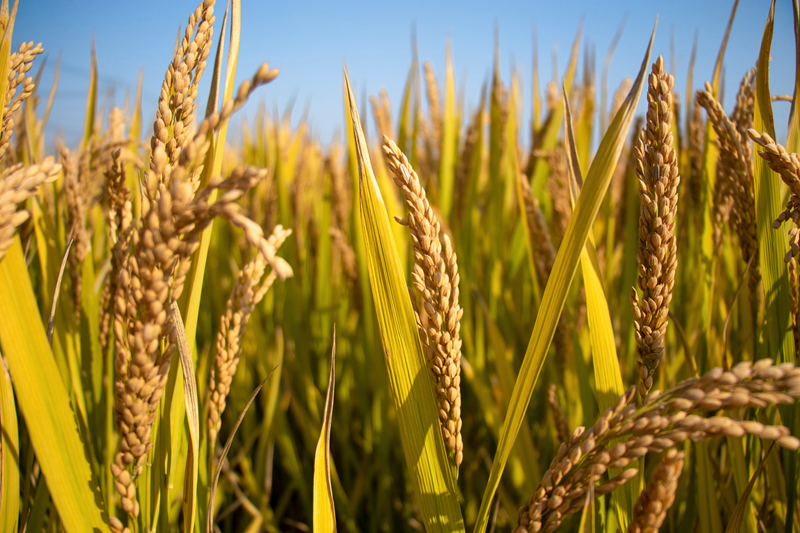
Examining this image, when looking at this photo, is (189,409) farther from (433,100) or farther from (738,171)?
(433,100)

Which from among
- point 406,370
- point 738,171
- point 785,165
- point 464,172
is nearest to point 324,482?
point 406,370

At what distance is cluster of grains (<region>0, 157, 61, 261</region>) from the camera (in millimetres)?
258

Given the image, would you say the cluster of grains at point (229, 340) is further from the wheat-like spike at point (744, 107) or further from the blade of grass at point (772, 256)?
the wheat-like spike at point (744, 107)

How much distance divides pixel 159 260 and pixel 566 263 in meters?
0.32

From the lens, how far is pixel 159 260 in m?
0.27

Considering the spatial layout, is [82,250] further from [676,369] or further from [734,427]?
[676,369]

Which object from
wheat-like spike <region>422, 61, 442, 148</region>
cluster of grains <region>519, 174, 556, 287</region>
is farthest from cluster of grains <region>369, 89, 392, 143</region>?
cluster of grains <region>519, 174, 556, 287</region>

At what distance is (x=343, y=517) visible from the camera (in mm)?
964

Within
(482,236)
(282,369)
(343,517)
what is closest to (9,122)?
(282,369)

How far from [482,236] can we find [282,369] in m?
0.74

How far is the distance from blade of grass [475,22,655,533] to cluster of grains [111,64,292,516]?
0.78 ft

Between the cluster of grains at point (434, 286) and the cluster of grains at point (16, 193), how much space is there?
25cm

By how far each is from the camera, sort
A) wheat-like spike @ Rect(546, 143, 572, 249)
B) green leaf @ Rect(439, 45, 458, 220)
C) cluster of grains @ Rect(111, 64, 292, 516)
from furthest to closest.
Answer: green leaf @ Rect(439, 45, 458, 220) < wheat-like spike @ Rect(546, 143, 572, 249) < cluster of grains @ Rect(111, 64, 292, 516)

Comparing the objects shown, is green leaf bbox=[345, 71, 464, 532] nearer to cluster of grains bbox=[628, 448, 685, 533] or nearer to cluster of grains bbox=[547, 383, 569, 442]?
cluster of grains bbox=[628, 448, 685, 533]
